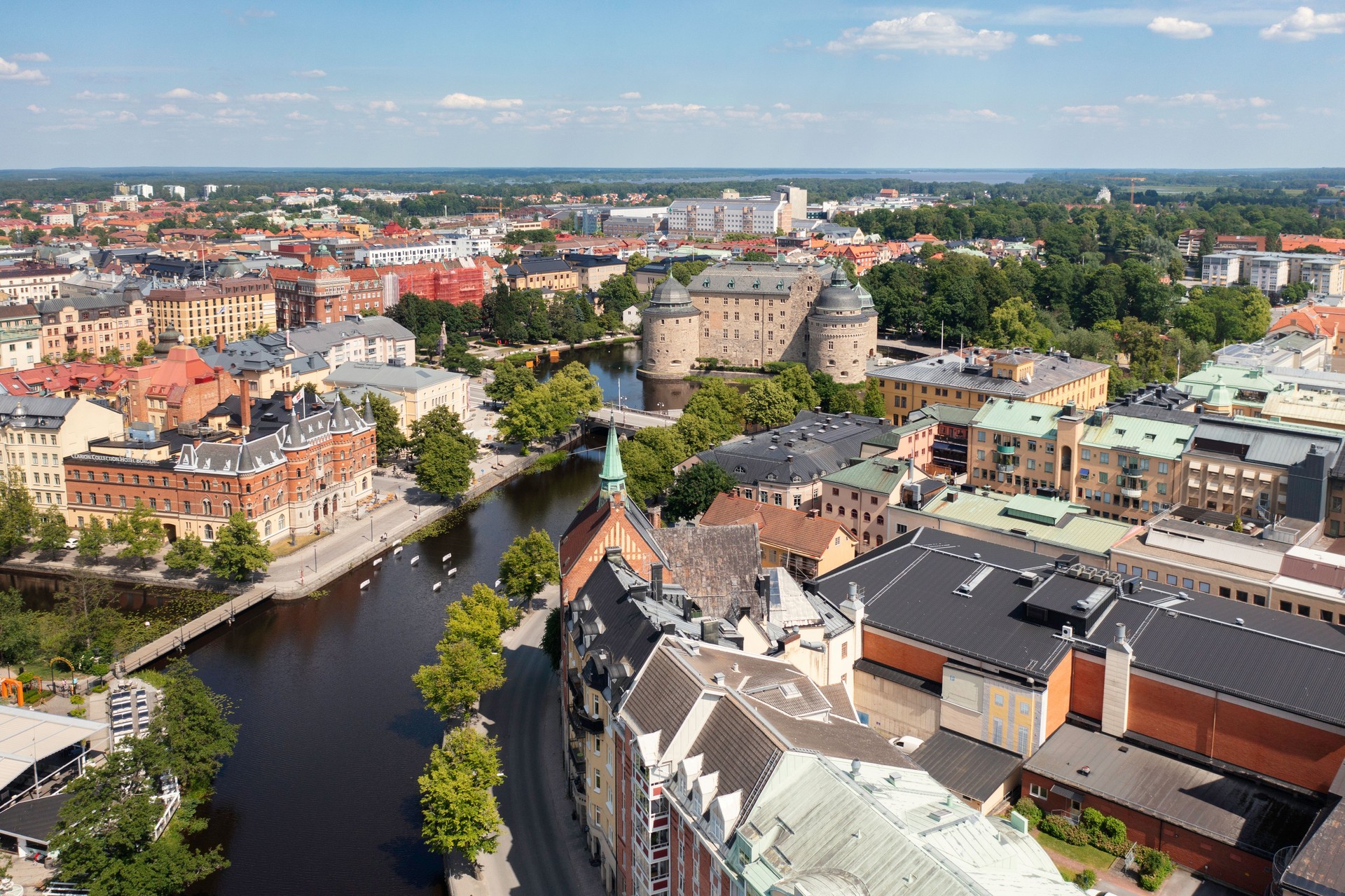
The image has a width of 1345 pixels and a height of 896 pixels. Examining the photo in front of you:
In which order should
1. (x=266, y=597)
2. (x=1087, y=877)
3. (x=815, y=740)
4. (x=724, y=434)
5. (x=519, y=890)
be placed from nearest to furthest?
(x=815, y=740)
(x=1087, y=877)
(x=519, y=890)
(x=266, y=597)
(x=724, y=434)

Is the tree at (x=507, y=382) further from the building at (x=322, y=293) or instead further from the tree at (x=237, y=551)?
the tree at (x=237, y=551)

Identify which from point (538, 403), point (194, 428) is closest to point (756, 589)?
point (194, 428)

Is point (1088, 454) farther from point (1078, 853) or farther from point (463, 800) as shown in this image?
point (463, 800)

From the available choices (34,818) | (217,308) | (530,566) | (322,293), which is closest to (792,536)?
(530,566)

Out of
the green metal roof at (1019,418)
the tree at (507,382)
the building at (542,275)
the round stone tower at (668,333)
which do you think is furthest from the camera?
the building at (542,275)

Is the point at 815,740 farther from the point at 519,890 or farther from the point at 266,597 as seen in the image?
the point at 266,597

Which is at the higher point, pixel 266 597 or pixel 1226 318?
pixel 1226 318

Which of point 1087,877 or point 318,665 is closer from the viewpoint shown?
point 1087,877

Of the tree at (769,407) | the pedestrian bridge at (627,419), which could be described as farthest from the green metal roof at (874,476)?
the pedestrian bridge at (627,419)
